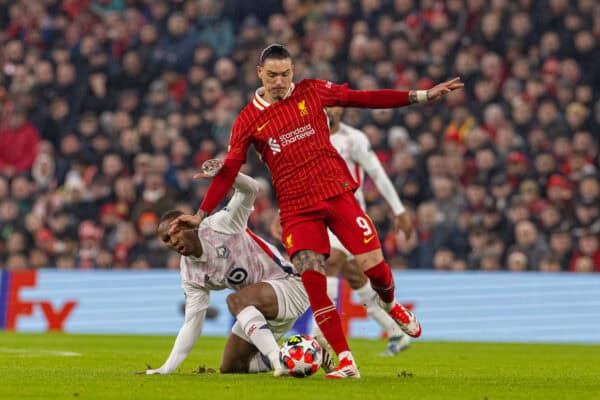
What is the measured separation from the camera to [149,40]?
21.7 m

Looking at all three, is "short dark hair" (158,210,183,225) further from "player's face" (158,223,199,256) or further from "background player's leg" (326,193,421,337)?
"background player's leg" (326,193,421,337)

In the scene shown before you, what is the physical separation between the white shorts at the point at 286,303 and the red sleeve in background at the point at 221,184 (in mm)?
1009

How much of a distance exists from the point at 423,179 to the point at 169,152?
4233 millimetres

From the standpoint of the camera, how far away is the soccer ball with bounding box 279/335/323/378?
8.57m

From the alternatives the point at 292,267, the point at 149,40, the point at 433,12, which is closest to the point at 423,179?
the point at 433,12

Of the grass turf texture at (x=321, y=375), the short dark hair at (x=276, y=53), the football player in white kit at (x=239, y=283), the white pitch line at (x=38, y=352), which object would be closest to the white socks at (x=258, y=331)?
the football player in white kit at (x=239, y=283)

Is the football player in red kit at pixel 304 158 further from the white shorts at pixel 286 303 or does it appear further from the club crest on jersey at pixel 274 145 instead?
the white shorts at pixel 286 303

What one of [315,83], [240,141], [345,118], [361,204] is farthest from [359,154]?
[345,118]

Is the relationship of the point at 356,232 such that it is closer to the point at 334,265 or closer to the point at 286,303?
the point at 286,303

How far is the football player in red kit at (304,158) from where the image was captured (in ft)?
29.3

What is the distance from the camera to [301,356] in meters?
8.59

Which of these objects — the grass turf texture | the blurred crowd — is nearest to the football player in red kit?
the grass turf texture

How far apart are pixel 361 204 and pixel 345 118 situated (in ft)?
20.1

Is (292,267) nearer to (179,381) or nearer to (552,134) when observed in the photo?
(179,381)
